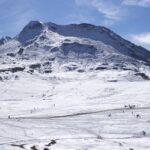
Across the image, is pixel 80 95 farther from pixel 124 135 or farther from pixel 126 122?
pixel 124 135

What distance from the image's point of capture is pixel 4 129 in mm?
47812

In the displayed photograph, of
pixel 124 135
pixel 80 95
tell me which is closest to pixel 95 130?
pixel 124 135

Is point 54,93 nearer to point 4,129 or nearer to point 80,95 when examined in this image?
point 80,95

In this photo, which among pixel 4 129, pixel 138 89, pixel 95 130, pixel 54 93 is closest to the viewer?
pixel 4 129

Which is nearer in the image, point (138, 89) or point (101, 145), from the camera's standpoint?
point (101, 145)

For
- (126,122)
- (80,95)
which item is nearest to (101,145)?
(126,122)

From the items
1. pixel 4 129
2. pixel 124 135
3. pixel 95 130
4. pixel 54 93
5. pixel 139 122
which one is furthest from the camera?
pixel 54 93

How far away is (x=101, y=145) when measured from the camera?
4272 centimetres

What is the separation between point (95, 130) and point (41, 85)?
431 ft

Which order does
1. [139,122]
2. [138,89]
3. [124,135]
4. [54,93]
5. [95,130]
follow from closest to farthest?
1. [124,135]
2. [95,130]
3. [139,122]
4. [138,89]
5. [54,93]

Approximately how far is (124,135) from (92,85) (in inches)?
4916

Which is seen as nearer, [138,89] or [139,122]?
[139,122]

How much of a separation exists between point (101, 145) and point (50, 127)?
13240 millimetres

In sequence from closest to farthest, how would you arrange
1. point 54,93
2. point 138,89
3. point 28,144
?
point 28,144 < point 138,89 < point 54,93
